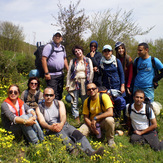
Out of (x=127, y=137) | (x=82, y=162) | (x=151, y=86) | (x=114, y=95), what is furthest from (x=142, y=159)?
(x=151, y=86)

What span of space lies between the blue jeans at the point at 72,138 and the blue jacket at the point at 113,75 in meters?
1.55

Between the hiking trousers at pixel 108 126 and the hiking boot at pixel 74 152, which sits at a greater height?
the hiking trousers at pixel 108 126

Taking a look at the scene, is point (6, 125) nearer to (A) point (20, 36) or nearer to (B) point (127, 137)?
(B) point (127, 137)

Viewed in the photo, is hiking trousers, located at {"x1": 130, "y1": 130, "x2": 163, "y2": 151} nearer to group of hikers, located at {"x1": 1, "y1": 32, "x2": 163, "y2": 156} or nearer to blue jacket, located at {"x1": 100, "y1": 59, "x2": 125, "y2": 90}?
group of hikers, located at {"x1": 1, "y1": 32, "x2": 163, "y2": 156}

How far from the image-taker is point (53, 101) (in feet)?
12.3

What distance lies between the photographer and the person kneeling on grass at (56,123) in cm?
325

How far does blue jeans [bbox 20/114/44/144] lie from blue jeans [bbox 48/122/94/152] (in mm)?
249

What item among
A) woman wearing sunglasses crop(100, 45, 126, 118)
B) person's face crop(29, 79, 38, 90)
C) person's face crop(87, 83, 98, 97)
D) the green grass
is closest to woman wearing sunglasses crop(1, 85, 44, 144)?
the green grass

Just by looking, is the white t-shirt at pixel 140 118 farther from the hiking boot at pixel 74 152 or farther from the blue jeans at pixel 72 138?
the hiking boot at pixel 74 152

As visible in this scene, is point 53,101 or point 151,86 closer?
point 53,101

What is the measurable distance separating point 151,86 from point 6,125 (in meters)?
3.57

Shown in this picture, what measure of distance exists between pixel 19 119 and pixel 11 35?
1833 cm

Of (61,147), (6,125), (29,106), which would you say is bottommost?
(61,147)

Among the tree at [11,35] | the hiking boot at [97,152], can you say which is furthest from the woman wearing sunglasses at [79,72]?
the tree at [11,35]
